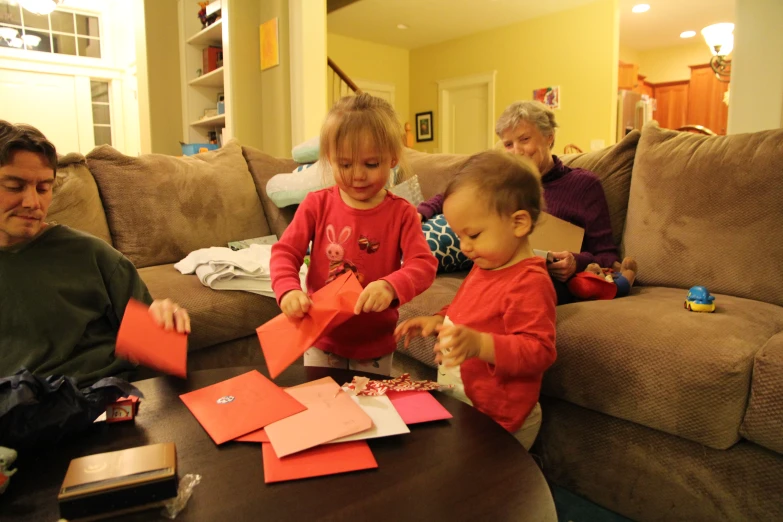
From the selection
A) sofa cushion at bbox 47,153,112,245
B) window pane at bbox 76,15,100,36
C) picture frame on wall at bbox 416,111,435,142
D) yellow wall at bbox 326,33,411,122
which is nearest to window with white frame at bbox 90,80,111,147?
window pane at bbox 76,15,100,36

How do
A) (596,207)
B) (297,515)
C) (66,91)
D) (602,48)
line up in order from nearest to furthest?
(297,515), (596,207), (602,48), (66,91)

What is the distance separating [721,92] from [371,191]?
25.0 feet

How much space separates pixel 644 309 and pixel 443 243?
74 cm

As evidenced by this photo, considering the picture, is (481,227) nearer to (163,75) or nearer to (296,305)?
(296,305)

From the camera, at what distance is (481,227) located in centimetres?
97

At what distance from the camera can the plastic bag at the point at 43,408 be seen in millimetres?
722

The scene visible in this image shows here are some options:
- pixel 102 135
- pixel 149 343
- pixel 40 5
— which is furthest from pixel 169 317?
pixel 102 135

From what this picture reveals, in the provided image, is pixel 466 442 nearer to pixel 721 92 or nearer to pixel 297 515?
pixel 297 515

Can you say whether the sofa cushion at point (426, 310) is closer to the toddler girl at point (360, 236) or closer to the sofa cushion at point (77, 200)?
the toddler girl at point (360, 236)

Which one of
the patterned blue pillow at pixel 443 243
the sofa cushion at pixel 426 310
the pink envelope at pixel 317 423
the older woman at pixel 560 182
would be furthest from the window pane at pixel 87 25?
the pink envelope at pixel 317 423

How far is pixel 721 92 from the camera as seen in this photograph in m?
6.96

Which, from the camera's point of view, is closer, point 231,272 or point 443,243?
point 231,272

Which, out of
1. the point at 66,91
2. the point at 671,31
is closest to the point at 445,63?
the point at 671,31

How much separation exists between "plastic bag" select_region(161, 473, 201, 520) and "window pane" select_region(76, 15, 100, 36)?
682cm
